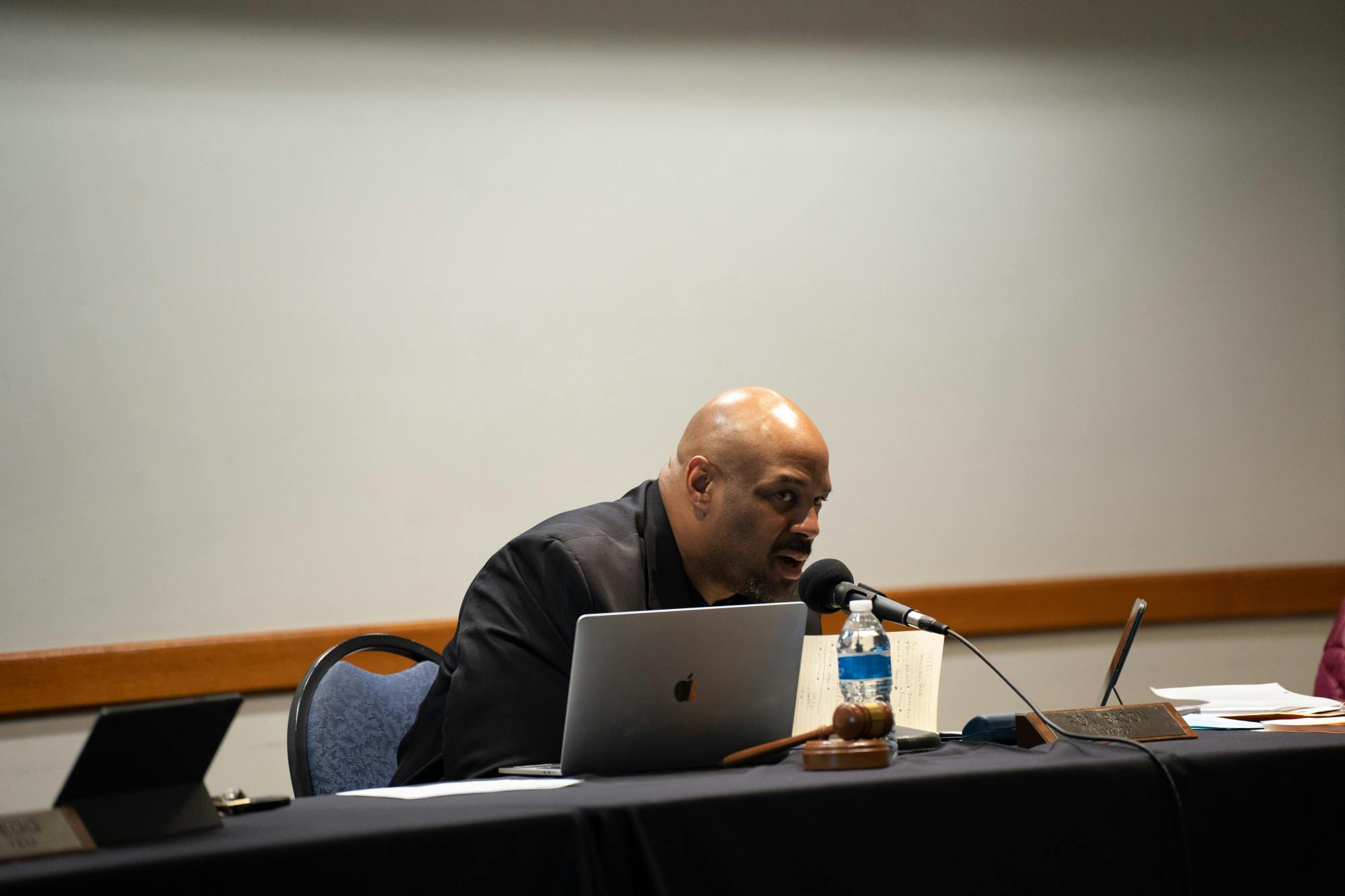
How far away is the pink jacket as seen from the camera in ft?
8.63

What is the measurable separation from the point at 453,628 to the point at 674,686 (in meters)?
1.77

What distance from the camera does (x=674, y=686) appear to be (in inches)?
59.2

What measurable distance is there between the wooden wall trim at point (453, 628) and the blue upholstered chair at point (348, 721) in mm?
1032

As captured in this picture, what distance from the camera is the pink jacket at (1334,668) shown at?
263 cm

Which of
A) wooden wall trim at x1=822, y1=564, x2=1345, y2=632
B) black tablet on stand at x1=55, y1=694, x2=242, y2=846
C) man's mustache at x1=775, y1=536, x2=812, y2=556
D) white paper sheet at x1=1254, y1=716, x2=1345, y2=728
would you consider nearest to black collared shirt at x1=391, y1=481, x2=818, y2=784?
man's mustache at x1=775, y1=536, x2=812, y2=556

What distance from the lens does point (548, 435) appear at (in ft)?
10.9

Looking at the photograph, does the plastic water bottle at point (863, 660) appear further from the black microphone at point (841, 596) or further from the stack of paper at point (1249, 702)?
the stack of paper at point (1249, 702)

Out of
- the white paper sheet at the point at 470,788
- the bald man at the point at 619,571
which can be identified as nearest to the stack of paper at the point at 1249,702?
the bald man at the point at 619,571

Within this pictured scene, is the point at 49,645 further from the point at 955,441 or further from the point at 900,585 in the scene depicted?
the point at 955,441

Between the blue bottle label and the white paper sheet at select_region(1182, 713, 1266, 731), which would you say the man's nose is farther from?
the white paper sheet at select_region(1182, 713, 1266, 731)

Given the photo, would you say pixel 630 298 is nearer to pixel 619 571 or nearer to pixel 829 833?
pixel 619 571

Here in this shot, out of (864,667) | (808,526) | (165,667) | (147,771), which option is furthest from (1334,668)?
(165,667)

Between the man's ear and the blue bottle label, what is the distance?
0.66m

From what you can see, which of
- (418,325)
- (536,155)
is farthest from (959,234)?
(418,325)
